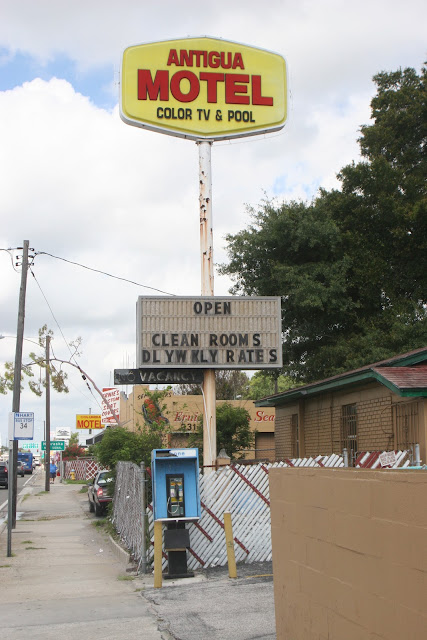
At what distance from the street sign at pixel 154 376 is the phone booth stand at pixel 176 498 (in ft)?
12.3

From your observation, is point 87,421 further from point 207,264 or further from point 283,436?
→ point 207,264

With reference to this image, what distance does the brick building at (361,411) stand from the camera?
14320 millimetres

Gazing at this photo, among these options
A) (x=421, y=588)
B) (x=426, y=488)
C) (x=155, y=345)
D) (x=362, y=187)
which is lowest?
(x=421, y=588)

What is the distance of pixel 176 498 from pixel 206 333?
479cm

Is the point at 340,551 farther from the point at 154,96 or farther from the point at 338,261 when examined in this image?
the point at 338,261

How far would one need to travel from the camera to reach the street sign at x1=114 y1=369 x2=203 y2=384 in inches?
634

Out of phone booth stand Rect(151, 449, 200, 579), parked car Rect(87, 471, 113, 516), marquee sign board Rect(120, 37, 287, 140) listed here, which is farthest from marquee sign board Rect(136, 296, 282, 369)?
parked car Rect(87, 471, 113, 516)

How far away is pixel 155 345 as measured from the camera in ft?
51.7

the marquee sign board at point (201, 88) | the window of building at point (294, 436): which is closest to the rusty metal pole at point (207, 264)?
the marquee sign board at point (201, 88)

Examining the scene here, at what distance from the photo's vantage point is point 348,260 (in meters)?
28.0

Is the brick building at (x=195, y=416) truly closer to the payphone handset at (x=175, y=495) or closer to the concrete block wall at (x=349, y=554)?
the payphone handset at (x=175, y=495)

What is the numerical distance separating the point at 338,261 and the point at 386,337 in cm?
340

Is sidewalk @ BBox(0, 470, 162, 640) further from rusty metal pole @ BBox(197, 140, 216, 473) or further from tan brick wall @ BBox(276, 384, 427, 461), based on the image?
tan brick wall @ BBox(276, 384, 427, 461)

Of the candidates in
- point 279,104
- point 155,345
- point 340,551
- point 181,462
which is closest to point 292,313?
point 279,104
